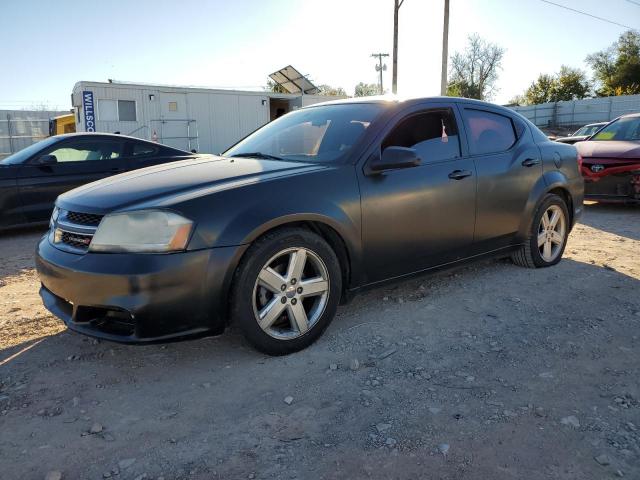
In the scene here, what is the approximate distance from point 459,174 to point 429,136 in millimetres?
368

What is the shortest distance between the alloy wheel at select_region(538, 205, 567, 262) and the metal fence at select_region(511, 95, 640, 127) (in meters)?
31.0

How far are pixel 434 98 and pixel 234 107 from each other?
1716 centimetres

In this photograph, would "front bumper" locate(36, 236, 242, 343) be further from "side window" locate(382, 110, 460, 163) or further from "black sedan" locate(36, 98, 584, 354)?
"side window" locate(382, 110, 460, 163)

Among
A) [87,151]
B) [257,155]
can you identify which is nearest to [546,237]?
[257,155]

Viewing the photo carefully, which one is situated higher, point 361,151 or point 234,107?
point 234,107

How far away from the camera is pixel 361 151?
3496mm

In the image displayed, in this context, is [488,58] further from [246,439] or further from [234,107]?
[246,439]

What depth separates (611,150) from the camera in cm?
824

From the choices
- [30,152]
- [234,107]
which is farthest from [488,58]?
[30,152]

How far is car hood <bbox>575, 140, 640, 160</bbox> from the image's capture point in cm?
800

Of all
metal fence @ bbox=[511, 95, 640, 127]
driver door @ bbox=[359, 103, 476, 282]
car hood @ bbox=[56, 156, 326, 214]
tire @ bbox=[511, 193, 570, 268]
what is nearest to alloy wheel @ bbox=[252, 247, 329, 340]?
driver door @ bbox=[359, 103, 476, 282]

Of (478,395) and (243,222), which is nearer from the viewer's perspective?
(478,395)

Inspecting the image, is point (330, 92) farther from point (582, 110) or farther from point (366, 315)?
point (366, 315)

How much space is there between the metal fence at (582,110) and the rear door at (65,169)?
101ft
